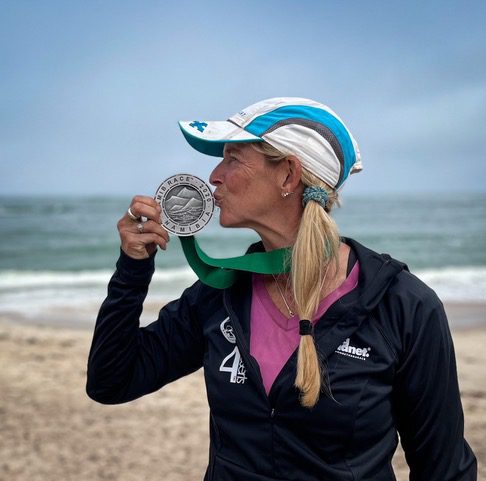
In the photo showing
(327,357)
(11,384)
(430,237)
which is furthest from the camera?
(430,237)

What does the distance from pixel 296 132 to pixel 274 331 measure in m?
0.63

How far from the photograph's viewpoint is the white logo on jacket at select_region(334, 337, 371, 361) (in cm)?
201

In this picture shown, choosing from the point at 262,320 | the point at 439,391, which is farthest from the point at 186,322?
the point at 439,391

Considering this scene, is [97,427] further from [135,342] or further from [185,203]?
[185,203]

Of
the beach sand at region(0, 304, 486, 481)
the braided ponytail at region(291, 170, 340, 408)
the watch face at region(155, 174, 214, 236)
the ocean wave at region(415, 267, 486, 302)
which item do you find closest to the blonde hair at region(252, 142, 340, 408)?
the braided ponytail at region(291, 170, 340, 408)

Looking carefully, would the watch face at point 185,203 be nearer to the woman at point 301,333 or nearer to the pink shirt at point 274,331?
the woman at point 301,333

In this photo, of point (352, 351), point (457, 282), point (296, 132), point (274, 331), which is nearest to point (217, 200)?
point (296, 132)

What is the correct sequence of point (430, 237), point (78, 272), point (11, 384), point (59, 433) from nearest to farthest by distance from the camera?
point (59, 433), point (11, 384), point (78, 272), point (430, 237)

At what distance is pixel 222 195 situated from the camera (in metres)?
2.18

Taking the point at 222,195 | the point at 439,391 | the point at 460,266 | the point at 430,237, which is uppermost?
the point at 430,237

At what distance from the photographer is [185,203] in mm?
2234

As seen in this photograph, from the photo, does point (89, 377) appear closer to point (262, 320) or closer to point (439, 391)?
point (262, 320)

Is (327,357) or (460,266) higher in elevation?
(460,266)

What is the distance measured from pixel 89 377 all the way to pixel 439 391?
1.15 m
